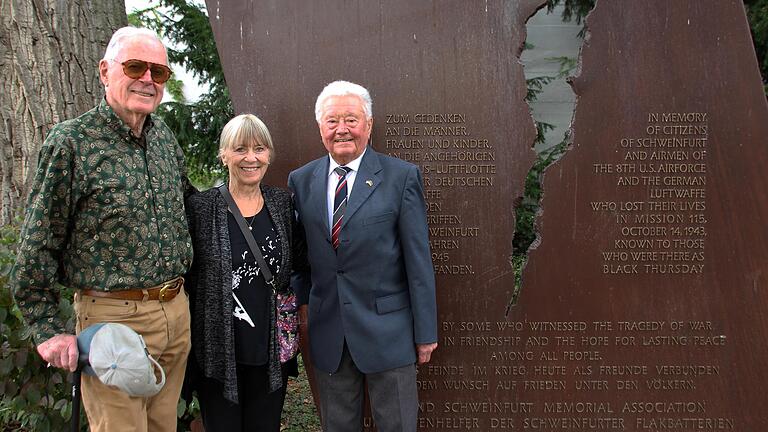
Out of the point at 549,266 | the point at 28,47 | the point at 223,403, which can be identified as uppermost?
the point at 28,47

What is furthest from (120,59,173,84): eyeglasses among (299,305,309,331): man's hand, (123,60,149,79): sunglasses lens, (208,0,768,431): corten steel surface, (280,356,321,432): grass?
(280,356,321,432): grass

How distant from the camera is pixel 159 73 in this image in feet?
8.42

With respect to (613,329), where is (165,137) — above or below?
above

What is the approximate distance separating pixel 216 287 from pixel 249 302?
0.15 meters

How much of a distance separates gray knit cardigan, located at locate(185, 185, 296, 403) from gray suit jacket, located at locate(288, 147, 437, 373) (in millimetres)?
195

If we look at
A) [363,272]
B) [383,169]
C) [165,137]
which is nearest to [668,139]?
[383,169]

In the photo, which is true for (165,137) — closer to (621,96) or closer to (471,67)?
(471,67)

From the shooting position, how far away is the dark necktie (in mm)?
2869

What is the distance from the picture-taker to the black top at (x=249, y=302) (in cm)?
270

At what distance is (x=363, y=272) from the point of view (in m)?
2.83

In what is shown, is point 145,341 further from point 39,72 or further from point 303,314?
point 39,72

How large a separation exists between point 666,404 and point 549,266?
3.35ft

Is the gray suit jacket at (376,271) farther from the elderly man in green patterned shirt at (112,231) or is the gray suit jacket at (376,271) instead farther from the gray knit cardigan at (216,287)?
the elderly man in green patterned shirt at (112,231)

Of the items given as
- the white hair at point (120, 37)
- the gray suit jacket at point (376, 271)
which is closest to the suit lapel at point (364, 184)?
the gray suit jacket at point (376, 271)
